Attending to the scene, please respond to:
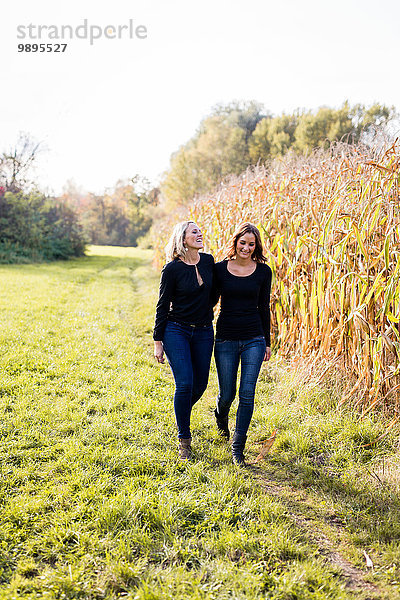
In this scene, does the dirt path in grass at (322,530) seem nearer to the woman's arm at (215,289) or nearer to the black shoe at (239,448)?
the black shoe at (239,448)

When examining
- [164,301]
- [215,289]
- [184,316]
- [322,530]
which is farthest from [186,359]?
[322,530]

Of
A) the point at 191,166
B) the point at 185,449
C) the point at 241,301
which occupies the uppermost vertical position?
the point at 191,166

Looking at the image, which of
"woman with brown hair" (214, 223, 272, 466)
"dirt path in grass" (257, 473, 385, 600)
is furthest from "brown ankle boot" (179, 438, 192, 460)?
"dirt path in grass" (257, 473, 385, 600)

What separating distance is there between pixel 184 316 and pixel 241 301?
0.41 m

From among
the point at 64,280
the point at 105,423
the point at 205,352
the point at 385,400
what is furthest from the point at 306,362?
the point at 64,280

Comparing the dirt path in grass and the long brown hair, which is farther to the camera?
the long brown hair

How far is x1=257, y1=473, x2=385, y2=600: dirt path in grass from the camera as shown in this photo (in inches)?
80.9

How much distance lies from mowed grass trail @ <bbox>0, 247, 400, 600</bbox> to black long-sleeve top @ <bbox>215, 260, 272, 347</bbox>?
902 millimetres

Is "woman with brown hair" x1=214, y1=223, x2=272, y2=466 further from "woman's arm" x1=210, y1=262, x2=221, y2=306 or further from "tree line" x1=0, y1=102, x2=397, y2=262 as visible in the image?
"tree line" x1=0, y1=102, x2=397, y2=262

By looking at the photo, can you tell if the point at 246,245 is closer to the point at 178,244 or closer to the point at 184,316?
the point at 178,244

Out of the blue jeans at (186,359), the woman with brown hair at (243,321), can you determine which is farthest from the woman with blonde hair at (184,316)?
the woman with brown hair at (243,321)

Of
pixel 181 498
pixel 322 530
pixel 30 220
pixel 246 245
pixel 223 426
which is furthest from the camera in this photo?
pixel 30 220

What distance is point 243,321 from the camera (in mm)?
3043

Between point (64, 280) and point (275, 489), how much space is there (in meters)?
11.0
